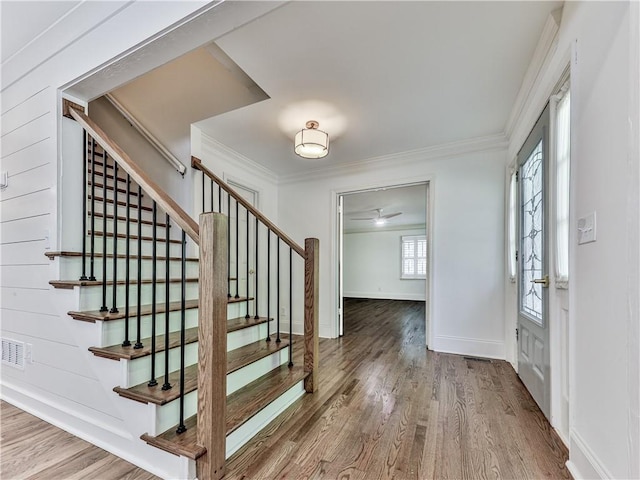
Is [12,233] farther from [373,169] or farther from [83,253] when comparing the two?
[373,169]

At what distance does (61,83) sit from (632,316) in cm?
317

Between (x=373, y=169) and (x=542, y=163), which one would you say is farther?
(x=373, y=169)

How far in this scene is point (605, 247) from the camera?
45.8 inches

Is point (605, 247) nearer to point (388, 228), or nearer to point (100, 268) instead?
point (100, 268)

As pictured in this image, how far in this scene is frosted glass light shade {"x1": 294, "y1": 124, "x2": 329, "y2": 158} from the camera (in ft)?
8.80

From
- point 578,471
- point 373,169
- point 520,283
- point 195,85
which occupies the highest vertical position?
point 195,85

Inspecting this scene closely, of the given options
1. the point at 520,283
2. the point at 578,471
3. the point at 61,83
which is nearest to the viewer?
the point at 578,471

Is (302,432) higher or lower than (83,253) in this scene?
lower

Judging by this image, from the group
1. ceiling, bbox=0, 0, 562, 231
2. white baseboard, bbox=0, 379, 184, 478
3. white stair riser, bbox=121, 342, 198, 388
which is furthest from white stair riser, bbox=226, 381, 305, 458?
ceiling, bbox=0, 0, 562, 231

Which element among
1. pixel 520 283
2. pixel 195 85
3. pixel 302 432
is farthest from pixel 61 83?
pixel 520 283

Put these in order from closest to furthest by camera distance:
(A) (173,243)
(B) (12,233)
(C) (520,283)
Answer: (B) (12,233) → (C) (520,283) → (A) (173,243)

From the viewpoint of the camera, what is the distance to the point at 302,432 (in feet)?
5.73

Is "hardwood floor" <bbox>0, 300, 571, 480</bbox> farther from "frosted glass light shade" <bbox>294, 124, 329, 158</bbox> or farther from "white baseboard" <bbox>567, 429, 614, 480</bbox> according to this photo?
"frosted glass light shade" <bbox>294, 124, 329, 158</bbox>

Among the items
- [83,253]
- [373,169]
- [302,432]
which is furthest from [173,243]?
[373,169]
